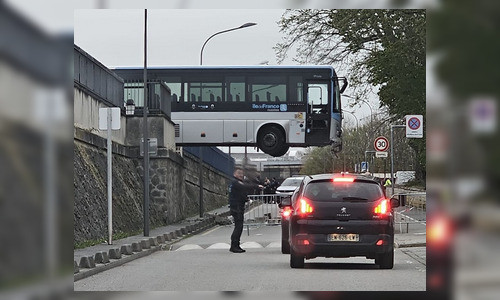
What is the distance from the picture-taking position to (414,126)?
12.5m

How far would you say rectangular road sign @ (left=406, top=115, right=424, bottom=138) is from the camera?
488 inches

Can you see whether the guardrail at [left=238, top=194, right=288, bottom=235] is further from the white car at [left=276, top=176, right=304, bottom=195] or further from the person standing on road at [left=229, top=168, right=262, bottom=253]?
the person standing on road at [left=229, top=168, right=262, bottom=253]

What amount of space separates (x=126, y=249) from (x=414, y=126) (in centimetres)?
681

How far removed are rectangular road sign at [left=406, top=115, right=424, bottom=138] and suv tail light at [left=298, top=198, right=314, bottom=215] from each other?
1467mm

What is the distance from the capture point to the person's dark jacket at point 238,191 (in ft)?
48.8

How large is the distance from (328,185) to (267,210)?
977 centimetres

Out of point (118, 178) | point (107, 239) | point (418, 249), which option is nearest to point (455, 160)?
point (418, 249)

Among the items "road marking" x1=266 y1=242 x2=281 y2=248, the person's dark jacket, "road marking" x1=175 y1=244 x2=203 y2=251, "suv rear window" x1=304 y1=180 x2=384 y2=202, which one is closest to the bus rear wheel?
the person's dark jacket

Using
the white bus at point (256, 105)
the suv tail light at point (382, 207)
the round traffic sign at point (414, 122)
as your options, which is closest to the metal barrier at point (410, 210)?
the white bus at point (256, 105)

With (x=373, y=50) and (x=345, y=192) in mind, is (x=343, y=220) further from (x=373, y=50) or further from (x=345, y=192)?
(x=373, y=50)

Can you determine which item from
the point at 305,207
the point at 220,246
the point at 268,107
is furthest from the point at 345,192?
the point at 268,107

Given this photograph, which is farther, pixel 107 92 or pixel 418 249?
pixel 107 92

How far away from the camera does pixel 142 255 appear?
18016 millimetres

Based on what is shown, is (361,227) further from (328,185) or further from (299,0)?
(299,0)
